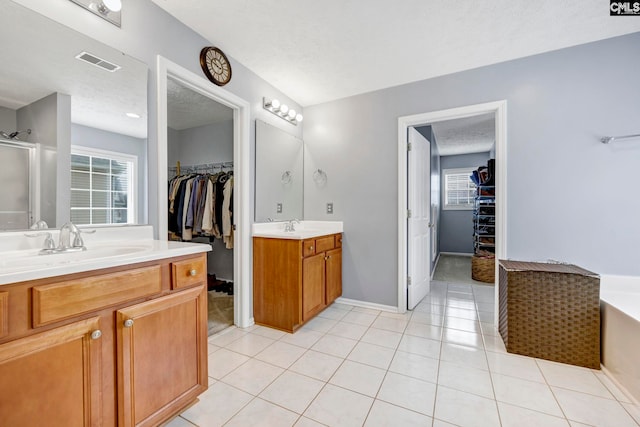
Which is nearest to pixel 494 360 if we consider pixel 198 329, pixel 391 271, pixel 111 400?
pixel 391 271

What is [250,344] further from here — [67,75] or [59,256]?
[67,75]

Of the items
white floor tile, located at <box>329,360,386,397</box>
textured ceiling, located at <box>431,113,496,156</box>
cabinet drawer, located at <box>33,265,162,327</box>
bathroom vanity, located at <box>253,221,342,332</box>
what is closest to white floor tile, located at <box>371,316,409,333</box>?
bathroom vanity, located at <box>253,221,342,332</box>

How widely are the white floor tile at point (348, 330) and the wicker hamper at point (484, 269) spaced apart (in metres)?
2.47

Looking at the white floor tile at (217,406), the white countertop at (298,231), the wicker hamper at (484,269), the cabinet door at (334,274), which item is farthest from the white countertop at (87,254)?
the wicker hamper at (484,269)

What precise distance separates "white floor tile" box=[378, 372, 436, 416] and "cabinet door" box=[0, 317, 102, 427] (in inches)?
54.0

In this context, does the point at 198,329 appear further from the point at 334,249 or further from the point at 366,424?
the point at 334,249

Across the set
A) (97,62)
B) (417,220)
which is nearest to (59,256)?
(97,62)

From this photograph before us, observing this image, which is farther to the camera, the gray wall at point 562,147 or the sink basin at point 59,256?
the gray wall at point 562,147

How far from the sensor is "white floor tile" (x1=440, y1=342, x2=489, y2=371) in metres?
1.86

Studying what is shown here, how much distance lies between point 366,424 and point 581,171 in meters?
2.45

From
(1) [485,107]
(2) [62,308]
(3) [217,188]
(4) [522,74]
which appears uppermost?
(4) [522,74]

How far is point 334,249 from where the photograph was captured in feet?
9.43

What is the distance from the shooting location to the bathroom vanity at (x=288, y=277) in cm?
229

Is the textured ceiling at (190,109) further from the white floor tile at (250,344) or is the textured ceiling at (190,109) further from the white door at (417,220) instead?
the white floor tile at (250,344)
